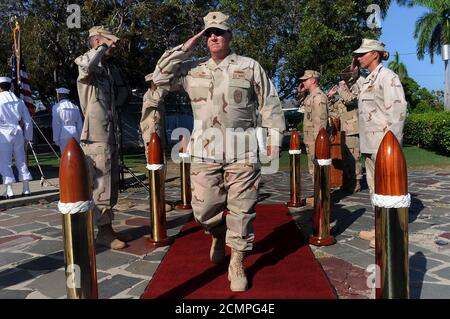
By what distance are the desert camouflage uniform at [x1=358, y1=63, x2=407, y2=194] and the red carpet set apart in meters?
1.05

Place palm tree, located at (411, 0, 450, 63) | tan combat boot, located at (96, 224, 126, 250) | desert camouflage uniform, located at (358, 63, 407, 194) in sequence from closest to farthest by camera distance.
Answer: desert camouflage uniform, located at (358, 63, 407, 194) → tan combat boot, located at (96, 224, 126, 250) → palm tree, located at (411, 0, 450, 63)

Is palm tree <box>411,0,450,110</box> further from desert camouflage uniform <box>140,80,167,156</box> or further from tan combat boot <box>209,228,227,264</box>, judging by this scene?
tan combat boot <box>209,228,227,264</box>

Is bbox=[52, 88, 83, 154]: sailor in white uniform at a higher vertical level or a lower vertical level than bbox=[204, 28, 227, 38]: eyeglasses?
lower

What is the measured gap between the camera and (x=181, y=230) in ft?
17.6

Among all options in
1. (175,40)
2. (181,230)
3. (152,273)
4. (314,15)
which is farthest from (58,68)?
(152,273)

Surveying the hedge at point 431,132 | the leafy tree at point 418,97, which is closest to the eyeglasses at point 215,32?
the hedge at point 431,132

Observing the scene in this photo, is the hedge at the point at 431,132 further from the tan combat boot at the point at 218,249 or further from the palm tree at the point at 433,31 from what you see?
the palm tree at the point at 433,31

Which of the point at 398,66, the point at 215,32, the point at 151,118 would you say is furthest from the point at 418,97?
the point at 215,32

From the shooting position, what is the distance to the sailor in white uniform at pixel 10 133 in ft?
25.3

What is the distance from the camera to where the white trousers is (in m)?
7.79

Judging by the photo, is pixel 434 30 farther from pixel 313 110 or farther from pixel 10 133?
pixel 10 133

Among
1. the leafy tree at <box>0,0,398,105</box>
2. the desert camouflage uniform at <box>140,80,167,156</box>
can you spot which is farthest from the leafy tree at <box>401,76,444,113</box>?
the desert camouflage uniform at <box>140,80,167,156</box>

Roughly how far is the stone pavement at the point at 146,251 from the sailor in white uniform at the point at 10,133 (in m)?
0.60

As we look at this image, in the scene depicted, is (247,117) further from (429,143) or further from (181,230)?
(429,143)
